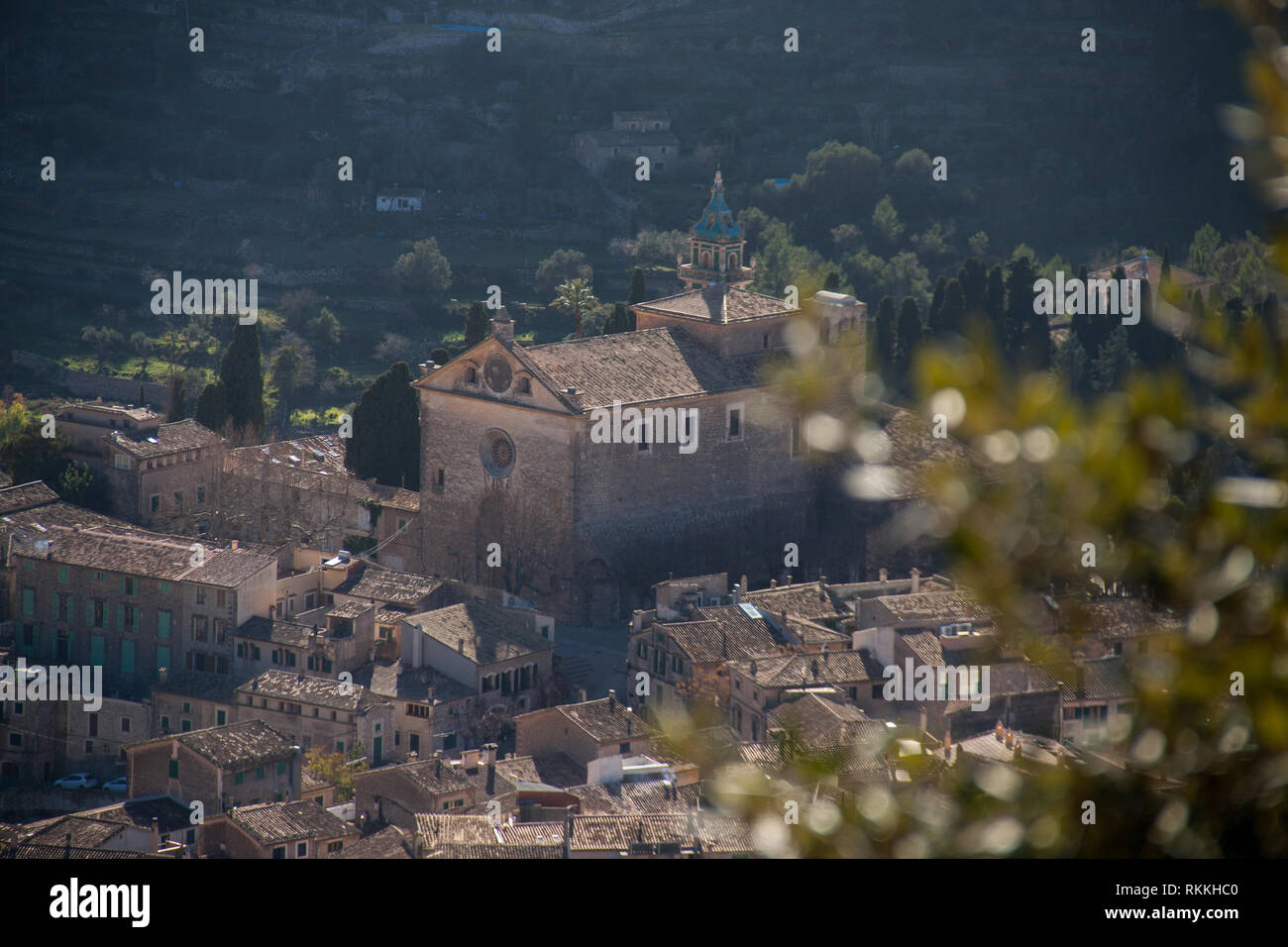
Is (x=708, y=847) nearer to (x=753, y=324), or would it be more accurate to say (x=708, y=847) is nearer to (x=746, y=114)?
(x=753, y=324)

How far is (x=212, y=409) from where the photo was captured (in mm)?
50094

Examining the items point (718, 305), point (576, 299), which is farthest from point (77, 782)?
point (576, 299)

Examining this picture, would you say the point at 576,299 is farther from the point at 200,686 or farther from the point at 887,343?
the point at 200,686

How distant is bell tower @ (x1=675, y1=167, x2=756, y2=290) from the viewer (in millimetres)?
46969

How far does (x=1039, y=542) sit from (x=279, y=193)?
255 ft

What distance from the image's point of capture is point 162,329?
70812 mm

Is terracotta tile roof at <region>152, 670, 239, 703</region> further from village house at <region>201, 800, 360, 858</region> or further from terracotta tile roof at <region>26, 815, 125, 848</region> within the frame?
village house at <region>201, 800, 360, 858</region>

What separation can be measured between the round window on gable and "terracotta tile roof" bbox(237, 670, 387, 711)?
655 cm

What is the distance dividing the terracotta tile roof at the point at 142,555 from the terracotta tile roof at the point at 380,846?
9.21 m

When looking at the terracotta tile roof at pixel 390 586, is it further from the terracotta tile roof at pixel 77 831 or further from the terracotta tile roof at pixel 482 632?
the terracotta tile roof at pixel 77 831

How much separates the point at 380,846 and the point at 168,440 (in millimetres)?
19014

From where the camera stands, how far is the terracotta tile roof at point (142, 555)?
127 ft

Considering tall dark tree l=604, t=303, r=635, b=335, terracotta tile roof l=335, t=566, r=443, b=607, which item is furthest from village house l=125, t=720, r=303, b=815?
tall dark tree l=604, t=303, r=635, b=335
